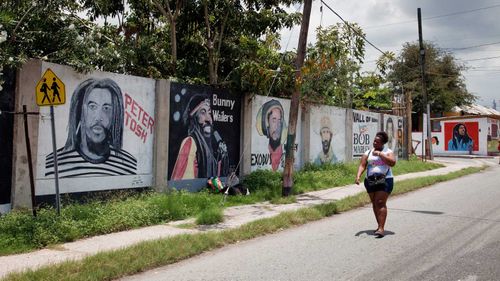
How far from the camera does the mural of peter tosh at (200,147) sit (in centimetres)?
1230

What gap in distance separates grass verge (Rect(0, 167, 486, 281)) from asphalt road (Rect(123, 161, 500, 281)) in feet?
0.60

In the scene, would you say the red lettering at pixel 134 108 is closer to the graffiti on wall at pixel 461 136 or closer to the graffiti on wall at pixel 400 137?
the graffiti on wall at pixel 400 137

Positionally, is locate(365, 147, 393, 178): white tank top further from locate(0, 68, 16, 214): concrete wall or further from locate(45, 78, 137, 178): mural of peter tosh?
locate(0, 68, 16, 214): concrete wall

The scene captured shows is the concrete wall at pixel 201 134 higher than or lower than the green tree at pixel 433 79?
lower

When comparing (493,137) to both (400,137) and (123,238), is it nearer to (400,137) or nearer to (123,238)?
(400,137)

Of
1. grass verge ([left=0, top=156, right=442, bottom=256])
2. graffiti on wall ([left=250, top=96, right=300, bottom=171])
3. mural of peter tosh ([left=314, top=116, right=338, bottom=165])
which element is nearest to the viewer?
grass verge ([left=0, top=156, right=442, bottom=256])

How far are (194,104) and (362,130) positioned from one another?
38.8 feet

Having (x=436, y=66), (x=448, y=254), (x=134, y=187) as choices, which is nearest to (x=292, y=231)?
(x=448, y=254)

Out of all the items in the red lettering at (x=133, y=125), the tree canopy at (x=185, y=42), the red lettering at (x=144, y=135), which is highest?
the tree canopy at (x=185, y=42)

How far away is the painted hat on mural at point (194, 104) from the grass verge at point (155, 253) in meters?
3.87

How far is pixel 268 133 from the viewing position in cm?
1559

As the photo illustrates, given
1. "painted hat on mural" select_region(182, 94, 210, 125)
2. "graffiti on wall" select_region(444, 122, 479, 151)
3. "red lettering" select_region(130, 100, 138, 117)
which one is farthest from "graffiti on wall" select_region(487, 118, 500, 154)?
"red lettering" select_region(130, 100, 138, 117)

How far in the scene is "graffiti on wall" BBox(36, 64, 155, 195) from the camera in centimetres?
939

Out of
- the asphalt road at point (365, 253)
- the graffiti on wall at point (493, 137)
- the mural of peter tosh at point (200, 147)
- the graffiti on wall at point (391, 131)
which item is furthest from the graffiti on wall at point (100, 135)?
the graffiti on wall at point (493, 137)
